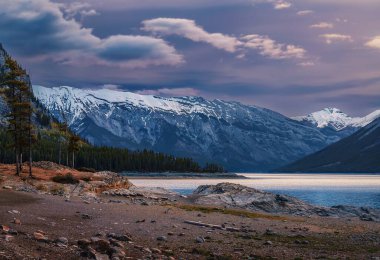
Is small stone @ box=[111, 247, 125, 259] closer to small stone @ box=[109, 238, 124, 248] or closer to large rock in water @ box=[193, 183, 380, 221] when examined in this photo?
small stone @ box=[109, 238, 124, 248]

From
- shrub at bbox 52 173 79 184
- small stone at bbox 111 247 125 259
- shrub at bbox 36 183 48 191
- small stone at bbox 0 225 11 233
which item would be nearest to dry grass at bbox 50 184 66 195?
shrub at bbox 36 183 48 191

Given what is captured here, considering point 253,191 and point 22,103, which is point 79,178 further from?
point 253,191

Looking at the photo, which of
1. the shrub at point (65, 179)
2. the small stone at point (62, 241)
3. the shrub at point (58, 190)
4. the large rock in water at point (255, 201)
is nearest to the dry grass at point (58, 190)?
the shrub at point (58, 190)

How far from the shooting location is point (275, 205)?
251ft

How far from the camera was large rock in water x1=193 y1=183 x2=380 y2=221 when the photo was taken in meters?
72.4

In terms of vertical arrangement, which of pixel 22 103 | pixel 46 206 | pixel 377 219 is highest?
pixel 22 103

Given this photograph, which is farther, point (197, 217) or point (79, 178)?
point (79, 178)

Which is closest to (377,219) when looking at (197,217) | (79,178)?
(197,217)

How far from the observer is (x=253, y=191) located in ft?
290

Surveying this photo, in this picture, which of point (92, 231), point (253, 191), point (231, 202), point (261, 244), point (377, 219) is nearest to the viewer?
point (92, 231)

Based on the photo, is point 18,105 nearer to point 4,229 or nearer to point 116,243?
point 4,229

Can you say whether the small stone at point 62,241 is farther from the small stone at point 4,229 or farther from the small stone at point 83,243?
the small stone at point 4,229

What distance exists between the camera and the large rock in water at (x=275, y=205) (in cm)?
7238

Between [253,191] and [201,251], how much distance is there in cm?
6089
